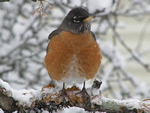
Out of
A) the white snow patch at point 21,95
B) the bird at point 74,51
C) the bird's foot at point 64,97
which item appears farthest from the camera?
the bird at point 74,51

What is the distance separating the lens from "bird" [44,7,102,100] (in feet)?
7.17

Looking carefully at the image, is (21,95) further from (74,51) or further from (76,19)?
(76,19)

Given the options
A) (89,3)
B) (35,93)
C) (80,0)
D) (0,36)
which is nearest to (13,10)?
(0,36)

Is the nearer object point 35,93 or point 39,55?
point 35,93

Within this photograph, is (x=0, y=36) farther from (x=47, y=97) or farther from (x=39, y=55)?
(x=47, y=97)

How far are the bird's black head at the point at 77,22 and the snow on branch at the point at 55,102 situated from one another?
0.68 metres

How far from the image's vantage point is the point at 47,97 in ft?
5.78

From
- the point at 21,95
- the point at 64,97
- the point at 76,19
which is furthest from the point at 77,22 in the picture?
the point at 21,95

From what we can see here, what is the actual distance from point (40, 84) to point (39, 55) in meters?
0.41

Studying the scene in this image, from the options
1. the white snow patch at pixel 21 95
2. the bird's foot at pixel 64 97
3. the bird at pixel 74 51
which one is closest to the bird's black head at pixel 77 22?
the bird at pixel 74 51

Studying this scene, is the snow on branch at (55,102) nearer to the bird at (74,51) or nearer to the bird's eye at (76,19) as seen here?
the bird at (74,51)

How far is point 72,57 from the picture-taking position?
2174 mm

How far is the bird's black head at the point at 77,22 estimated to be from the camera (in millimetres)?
2205

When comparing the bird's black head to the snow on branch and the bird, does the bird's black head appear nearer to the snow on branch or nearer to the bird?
the bird
